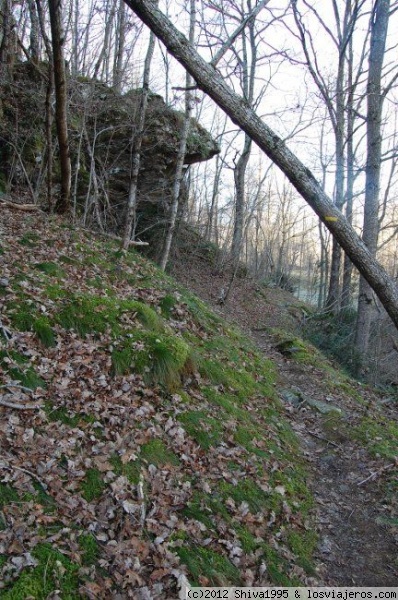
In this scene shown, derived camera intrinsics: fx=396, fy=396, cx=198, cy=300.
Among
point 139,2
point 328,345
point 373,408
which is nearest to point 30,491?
point 139,2

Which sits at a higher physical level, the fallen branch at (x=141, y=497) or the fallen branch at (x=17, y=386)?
the fallen branch at (x=17, y=386)

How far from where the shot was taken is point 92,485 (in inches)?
144

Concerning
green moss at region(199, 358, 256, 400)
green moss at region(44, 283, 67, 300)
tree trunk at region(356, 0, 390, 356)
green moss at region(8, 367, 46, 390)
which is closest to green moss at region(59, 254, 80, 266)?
green moss at region(44, 283, 67, 300)

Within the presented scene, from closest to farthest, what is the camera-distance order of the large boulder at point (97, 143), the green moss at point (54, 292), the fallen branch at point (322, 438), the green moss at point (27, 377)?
the green moss at point (27, 377)
the green moss at point (54, 292)
the fallen branch at point (322, 438)
the large boulder at point (97, 143)

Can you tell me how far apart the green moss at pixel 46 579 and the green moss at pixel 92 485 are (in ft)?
2.09

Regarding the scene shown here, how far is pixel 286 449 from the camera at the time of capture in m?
5.91

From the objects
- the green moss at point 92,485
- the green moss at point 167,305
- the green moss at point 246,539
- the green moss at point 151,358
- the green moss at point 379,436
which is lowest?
the green moss at point 246,539

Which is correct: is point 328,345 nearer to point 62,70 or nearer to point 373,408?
point 373,408

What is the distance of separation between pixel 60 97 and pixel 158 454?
7.01 meters

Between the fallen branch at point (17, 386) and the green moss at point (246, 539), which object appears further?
the fallen branch at point (17, 386)

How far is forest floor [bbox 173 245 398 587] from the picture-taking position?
13.9 feet

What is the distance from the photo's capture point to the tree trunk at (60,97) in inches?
253

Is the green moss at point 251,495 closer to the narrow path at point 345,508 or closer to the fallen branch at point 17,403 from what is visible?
the narrow path at point 345,508

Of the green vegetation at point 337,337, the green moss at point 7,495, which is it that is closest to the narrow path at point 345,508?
the green moss at point 7,495
